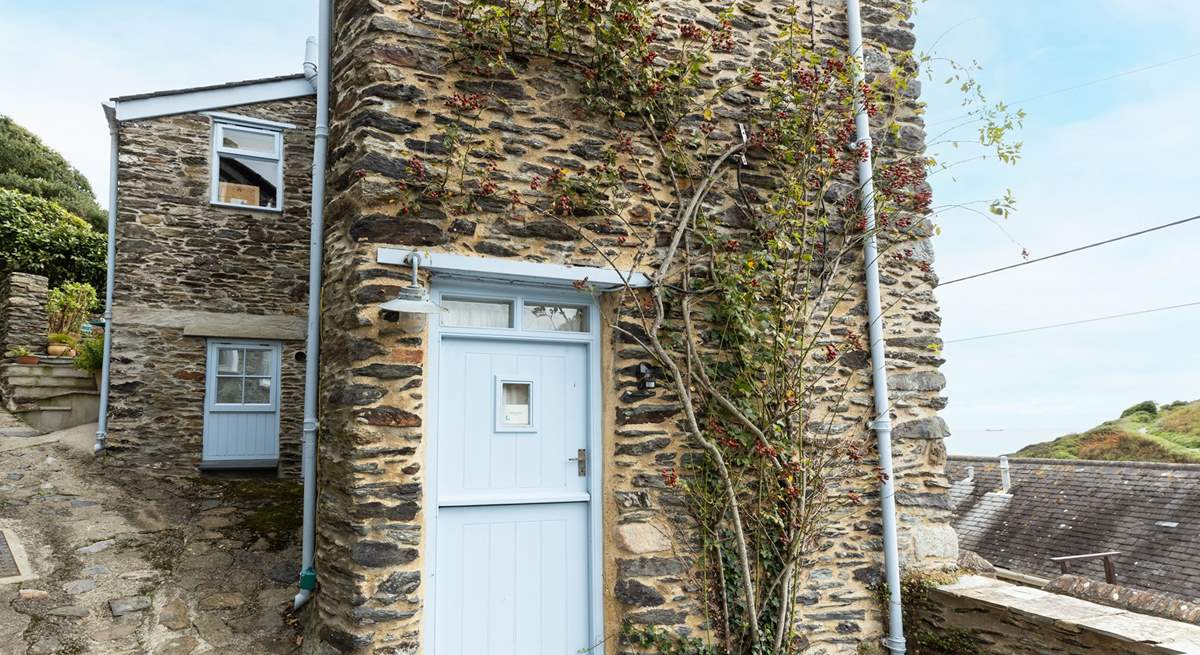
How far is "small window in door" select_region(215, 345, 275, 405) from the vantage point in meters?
9.55

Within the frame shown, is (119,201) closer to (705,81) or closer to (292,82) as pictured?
(292,82)

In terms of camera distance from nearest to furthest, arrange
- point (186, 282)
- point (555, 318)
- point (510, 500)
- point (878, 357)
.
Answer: point (510, 500)
point (555, 318)
point (878, 357)
point (186, 282)

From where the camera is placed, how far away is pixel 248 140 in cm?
980

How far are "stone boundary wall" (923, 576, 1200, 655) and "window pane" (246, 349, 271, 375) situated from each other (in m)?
8.68

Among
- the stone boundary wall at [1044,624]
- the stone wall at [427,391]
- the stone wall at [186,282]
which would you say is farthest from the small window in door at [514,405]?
the stone wall at [186,282]

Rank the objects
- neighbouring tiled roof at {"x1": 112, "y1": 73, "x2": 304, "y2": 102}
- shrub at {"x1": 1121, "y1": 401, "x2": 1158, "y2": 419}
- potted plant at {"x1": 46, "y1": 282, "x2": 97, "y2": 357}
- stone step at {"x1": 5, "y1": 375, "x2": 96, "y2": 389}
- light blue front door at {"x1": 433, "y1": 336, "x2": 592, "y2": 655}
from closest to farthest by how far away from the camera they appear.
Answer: light blue front door at {"x1": 433, "y1": 336, "x2": 592, "y2": 655} < neighbouring tiled roof at {"x1": 112, "y1": 73, "x2": 304, "y2": 102} < stone step at {"x1": 5, "y1": 375, "x2": 96, "y2": 389} < potted plant at {"x1": 46, "y1": 282, "x2": 97, "y2": 357} < shrub at {"x1": 1121, "y1": 401, "x2": 1158, "y2": 419}

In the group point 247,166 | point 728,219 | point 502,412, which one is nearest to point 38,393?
point 247,166

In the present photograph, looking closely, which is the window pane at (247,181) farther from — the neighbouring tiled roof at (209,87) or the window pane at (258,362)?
the window pane at (258,362)

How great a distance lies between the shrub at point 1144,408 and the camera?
24438 mm

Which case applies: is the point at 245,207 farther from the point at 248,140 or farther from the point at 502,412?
the point at 502,412

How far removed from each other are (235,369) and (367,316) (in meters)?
6.81

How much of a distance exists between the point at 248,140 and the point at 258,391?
11.6ft

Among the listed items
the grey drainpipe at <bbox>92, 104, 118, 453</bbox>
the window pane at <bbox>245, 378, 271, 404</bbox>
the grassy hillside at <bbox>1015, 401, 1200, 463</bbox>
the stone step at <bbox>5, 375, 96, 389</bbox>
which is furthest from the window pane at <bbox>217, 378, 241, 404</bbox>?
the grassy hillside at <bbox>1015, 401, 1200, 463</bbox>

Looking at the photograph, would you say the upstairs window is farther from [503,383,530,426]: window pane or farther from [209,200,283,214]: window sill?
[503,383,530,426]: window pane
